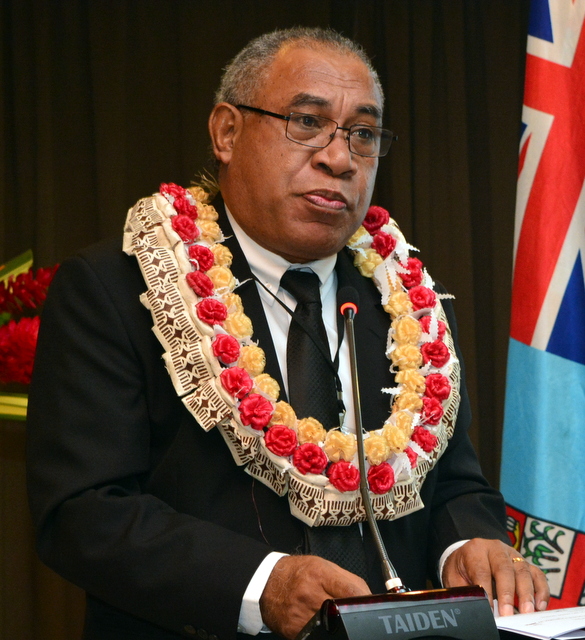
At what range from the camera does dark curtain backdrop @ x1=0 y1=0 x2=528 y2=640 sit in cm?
346

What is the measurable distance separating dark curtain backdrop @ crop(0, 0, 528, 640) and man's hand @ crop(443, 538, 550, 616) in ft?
6.81

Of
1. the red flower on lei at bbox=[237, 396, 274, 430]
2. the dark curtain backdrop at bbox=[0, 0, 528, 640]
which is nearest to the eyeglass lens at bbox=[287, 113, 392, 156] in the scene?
the red flower on lei at bbox=[237, 396, 274, 430]

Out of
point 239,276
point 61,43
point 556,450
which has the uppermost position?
point 61,43

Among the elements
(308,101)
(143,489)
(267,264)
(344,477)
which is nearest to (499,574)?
(344,477)

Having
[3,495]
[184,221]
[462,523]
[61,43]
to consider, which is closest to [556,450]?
[462,523]

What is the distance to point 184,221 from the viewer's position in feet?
6.24

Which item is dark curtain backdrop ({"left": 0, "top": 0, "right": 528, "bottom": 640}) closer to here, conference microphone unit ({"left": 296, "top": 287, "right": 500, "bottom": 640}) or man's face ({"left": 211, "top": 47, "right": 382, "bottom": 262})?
man's face ({"left": 211, "top": 47, "right": 382, "bottom": 262})

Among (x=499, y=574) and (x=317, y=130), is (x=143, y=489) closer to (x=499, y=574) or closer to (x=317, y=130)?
(x=499, y=574)

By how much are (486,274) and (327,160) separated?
82.5 inches

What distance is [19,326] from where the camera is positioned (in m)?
2.24

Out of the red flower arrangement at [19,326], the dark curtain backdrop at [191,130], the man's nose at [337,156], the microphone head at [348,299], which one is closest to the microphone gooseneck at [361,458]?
the microphone head at [348,299]

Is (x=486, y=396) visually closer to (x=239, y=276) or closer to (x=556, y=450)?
(x=556, y=450)

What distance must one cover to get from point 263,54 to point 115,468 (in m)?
1.00

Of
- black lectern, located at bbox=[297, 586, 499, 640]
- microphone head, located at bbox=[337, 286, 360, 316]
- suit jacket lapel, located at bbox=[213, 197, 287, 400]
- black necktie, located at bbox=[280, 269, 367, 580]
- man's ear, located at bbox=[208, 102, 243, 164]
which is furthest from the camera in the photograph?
man's ear, located at bbox=[208, 102, 243, 164]
